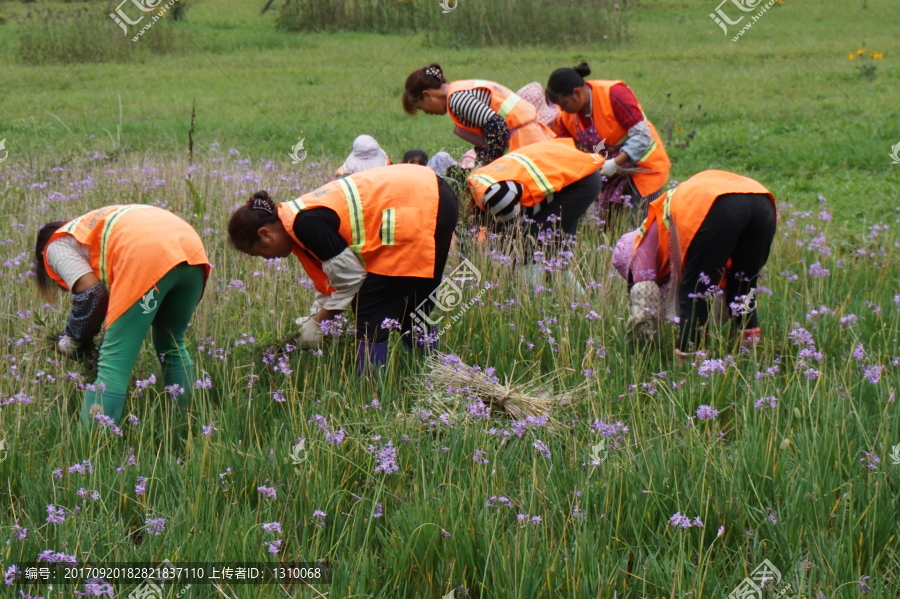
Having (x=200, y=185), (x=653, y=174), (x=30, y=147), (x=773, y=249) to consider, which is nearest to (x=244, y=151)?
(x=30, y=147)

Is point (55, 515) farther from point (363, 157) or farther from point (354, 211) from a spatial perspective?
point (363, 157)

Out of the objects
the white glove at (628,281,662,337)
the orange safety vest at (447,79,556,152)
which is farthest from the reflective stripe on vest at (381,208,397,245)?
the orange safety vest at (447,79,556,152)

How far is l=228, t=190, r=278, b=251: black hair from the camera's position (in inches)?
158

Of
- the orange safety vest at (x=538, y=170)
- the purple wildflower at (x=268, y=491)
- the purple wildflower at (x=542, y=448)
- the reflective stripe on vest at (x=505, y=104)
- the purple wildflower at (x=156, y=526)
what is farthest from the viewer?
the reflective stripe on vest at (x=505, y=104)

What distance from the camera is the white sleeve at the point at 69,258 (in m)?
3.93

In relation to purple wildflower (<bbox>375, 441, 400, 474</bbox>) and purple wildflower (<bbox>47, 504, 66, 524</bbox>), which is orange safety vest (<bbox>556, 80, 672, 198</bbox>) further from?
purple wildflower (<bbox>47, 504, 66, 524</bbox>)

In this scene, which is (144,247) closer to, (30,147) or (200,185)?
(200,185)

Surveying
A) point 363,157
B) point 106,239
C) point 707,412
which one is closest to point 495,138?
point 363,157

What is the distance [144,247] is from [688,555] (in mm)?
2442

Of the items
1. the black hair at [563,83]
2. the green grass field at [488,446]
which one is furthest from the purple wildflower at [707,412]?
the black hair at [563,83]

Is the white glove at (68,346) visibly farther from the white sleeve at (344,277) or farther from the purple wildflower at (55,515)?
the purple wildflower at (55,515)

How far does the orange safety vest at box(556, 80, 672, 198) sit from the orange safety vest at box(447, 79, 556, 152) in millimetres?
480

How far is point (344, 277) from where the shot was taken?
13.9 feet

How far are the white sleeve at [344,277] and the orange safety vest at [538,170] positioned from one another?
130 centimetres
